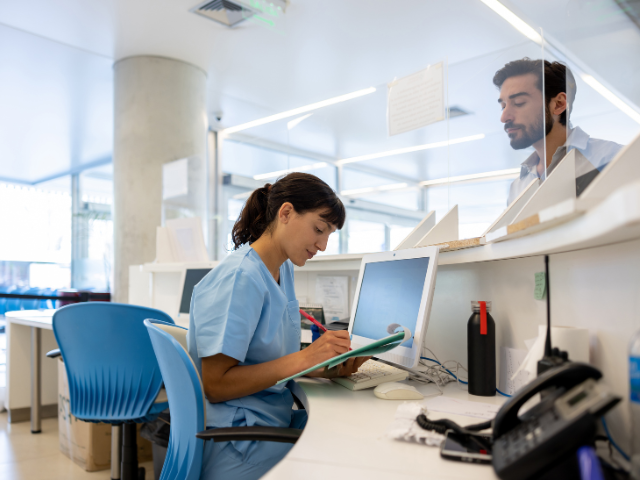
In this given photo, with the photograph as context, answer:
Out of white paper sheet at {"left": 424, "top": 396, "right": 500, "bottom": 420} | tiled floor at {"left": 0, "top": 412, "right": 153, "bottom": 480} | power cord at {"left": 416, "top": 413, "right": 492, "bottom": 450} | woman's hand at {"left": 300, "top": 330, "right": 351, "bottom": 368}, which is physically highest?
woman's hand at {"left": 300, "top": 330, "right": 351, "bottom": 368}

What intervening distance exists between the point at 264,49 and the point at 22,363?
10.8 ft

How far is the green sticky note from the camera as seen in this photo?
1226 millimetres

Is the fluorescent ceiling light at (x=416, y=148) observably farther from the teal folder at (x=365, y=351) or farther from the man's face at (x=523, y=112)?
the teal folder at (x=365, y=351)

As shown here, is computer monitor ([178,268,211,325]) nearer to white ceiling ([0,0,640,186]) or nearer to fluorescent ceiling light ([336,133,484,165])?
white ceiling ([0,0,640,186])

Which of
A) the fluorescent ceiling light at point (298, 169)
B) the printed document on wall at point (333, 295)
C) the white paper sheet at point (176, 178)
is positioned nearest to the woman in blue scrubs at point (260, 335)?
the printed document on wall at point (333, 295)

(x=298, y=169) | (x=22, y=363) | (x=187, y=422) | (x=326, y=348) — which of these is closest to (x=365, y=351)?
(x=326, y=348)

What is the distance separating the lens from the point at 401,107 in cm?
197

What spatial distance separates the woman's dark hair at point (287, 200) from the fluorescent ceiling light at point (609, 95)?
730 mm

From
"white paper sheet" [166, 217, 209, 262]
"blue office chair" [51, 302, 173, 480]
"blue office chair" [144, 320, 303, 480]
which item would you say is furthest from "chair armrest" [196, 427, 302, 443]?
"white paper sheet" [166, 217, 209, 262]

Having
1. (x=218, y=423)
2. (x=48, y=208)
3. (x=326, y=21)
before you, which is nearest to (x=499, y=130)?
(x=218, y=423)

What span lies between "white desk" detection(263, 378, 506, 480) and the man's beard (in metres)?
0.86

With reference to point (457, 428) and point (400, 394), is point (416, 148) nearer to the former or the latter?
point (400, 394)

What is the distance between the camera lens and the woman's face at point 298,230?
140 cm

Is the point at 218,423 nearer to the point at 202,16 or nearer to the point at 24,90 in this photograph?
the point at 202,16
